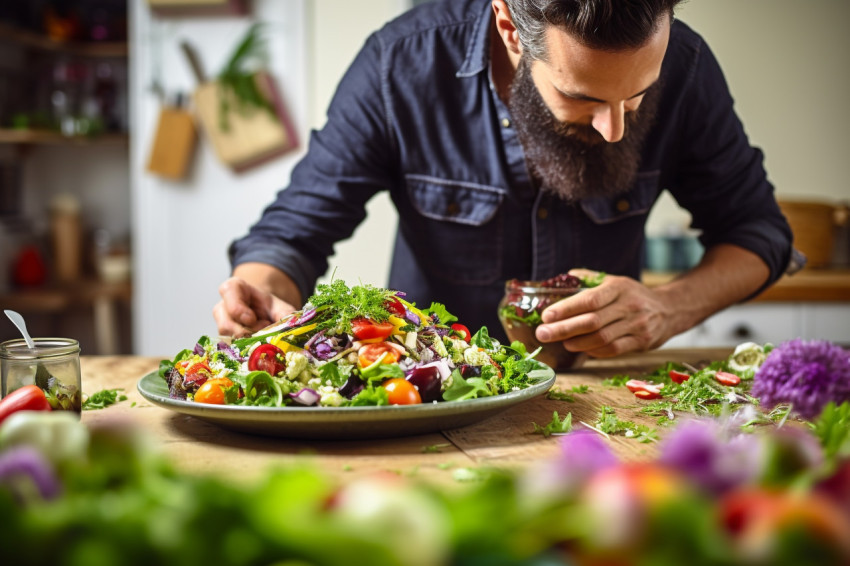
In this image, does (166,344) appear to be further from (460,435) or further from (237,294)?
(460,435)

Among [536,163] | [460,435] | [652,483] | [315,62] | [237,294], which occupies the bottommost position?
[460,435]

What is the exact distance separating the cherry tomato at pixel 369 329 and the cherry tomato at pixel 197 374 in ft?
0.68

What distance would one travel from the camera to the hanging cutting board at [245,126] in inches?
146

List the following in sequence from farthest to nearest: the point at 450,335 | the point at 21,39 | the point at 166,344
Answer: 1. the point at 21,39
2. the point at 166,344
3. the point at 450,335

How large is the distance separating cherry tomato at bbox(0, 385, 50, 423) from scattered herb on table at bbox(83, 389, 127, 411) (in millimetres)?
261

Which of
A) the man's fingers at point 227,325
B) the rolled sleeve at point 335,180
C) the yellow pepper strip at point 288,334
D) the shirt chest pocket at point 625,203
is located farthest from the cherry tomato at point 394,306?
the shirt chest pocket at point 625,203

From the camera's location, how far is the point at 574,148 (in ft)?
5.87

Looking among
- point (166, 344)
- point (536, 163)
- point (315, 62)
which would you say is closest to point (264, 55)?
point (315, 62)

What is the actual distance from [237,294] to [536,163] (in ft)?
2.54

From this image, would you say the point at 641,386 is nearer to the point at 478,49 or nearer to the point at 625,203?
the point at 625,203

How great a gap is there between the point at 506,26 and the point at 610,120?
13.6 inches

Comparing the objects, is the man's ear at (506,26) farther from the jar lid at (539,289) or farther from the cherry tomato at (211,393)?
the cherry tomato at (211,393)

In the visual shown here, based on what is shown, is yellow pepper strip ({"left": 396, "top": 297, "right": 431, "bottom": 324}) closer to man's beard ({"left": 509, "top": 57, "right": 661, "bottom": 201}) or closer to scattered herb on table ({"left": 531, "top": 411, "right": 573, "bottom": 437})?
scattered herb on table ({"left": 531, "top": 411, "right": 573, "bottom": 437})

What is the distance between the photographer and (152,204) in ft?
12.6
